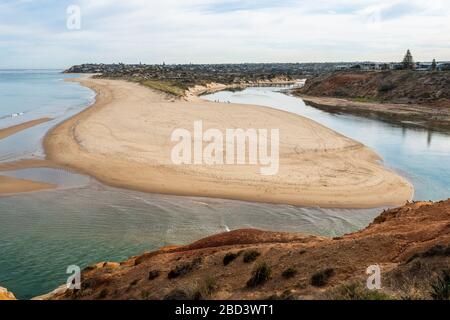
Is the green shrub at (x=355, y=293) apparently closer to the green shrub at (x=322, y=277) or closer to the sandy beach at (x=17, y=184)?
the green shrub at (x=322, y=277)

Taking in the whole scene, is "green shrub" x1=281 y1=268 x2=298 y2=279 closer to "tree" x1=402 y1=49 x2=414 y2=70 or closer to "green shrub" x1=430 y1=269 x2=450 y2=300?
"green shrub" x1=430 y1=269 x2=450 y2=300

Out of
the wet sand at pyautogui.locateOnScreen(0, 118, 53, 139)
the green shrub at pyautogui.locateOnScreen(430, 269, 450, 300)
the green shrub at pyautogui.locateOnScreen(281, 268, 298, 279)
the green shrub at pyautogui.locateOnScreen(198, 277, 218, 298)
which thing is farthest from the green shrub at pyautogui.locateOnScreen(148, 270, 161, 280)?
the wet sand at pyautogui.locateOnScreen(0, 118, 53, 139)

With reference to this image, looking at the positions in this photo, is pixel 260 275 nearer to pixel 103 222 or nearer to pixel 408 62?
pixel 103 222

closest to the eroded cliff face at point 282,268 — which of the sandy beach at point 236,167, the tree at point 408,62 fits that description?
the sandy beach at point 236,167

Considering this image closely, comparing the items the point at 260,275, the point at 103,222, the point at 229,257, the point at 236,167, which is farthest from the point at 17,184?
the point at 260,275

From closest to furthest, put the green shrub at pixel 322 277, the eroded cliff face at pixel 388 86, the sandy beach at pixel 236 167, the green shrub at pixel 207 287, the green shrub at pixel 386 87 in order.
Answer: the green shrub at pixel 322 277
the green shrub at pixel 207 287
the sandy beach at pixel 236 167
the eroded cliff face at pixel 388 86
the green shrub at pixel 386 87
